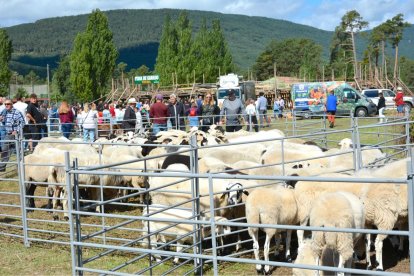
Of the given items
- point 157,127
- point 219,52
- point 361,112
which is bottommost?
point 361,112

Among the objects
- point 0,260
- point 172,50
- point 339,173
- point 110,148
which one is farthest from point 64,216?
point 172,50

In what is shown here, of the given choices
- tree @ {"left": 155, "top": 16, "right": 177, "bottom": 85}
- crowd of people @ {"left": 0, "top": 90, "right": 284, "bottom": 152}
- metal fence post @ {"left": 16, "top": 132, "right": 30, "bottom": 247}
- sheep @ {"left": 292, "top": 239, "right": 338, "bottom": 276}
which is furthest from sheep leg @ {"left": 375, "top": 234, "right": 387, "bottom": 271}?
tree @ {"left": 155, "top": 16, "right": 177, "bottom": 85}

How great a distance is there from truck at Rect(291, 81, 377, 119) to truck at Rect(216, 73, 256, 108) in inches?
143

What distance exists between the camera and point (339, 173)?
838 cm

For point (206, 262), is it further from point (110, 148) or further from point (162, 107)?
point (162, 107)

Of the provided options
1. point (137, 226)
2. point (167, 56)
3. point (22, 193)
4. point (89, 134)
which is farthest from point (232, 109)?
point (167, 56)

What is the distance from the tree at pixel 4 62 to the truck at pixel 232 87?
1398 inches

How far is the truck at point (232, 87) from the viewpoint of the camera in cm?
3544

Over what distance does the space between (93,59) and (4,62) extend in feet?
40.9

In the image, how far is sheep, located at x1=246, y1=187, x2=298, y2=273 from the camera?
723 cm

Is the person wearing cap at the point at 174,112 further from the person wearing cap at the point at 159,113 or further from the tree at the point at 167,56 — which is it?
the tree at the point at 167,56

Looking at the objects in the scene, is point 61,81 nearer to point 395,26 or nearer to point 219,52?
point 219,52

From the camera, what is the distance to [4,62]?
75625 millimetres

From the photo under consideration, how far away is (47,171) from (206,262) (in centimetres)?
454
